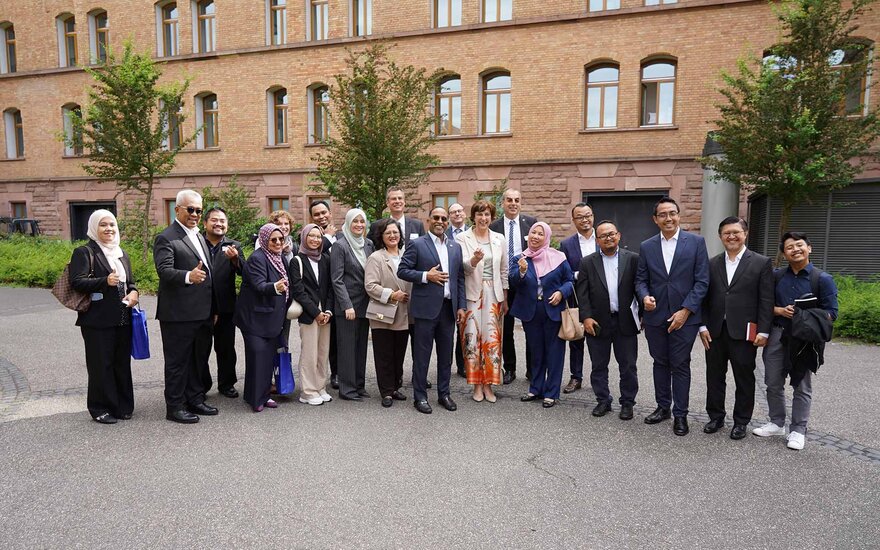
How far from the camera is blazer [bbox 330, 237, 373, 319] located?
5.89 meters

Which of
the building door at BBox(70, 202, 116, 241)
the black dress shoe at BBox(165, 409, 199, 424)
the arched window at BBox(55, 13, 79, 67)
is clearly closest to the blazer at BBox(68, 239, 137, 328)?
the black dress shoe at BBox(165, 409, 199, 424)

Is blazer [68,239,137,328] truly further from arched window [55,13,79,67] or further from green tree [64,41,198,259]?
arched window [55,13,79,67]

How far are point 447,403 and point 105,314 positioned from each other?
3264 millimetres

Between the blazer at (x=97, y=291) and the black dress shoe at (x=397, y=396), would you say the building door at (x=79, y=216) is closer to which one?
the blazer at (x=97, y=291)

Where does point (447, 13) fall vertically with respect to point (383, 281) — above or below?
above

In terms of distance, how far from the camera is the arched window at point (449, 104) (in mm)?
18703

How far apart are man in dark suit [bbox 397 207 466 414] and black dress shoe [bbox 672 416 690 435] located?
2053mm

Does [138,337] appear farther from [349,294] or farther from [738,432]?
[738,432]

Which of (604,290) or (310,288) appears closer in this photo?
(604,290)

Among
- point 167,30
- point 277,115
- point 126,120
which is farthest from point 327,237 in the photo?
point 167,30

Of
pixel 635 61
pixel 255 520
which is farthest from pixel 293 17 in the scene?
pixel 255 520

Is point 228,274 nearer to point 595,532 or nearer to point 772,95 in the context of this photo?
point 595,532

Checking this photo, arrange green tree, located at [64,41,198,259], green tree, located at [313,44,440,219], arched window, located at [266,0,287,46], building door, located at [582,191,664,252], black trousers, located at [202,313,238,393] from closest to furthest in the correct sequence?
black trousers, located at [202,313,238,393] → green tree, located at [313,44,440,219] → green tree, located at [64,41,198,259] → building door, located at [582,191,664,252] → arched window, located at [266,0,287,46]

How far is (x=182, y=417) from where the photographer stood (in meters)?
5.28
